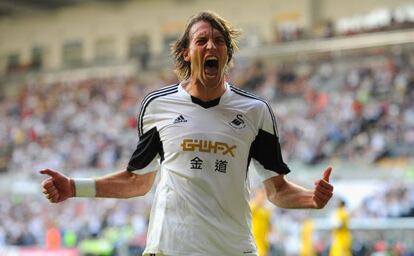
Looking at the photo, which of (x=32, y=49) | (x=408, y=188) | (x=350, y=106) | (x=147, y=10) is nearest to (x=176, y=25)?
(x=147, y=10)

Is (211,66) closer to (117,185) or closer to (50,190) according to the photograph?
(117,185)

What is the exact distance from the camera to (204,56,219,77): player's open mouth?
435cm

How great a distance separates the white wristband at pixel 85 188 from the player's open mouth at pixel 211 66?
894 millimetres

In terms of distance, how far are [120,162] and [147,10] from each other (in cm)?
1657

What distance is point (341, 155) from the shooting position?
84.1 feet

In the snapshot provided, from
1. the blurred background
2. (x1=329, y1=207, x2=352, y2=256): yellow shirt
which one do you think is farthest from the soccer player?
the blurred background

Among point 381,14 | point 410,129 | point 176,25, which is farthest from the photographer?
point 176,25

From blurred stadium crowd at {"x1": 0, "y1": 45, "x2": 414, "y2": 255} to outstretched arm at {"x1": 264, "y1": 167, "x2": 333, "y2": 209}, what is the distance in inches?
554

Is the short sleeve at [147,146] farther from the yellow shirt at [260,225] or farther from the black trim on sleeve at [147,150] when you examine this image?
the yellow shirt at [260,225]

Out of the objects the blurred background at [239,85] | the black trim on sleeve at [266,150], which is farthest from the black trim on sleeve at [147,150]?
the blurred background at [239,85]

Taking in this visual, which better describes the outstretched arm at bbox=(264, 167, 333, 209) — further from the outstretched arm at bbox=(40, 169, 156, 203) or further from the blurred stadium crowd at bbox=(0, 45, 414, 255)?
the blurred stadium crowd at bbox=(0, 45, 414, 255)

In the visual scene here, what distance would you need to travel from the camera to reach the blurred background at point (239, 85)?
21.5m

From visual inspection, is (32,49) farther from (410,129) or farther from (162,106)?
(162,106)

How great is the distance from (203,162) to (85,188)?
731 mm
